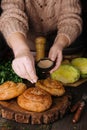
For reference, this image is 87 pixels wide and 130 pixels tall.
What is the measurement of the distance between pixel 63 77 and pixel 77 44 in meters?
0.46

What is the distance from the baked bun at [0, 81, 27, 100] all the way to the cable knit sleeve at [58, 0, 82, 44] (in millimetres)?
356

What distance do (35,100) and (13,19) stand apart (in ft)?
1.32

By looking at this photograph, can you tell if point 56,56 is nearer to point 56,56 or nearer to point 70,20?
point 56,56

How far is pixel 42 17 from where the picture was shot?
55.9 inches

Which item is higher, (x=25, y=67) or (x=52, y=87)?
(x=25, y=67)

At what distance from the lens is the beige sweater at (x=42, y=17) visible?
123cm

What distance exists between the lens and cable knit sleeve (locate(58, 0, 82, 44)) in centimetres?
129

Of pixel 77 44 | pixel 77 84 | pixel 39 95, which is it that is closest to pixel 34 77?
pixel 39 95

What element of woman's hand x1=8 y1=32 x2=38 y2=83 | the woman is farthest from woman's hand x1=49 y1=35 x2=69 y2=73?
woman's hand x1=8 y1=32 x2=38 y2=83

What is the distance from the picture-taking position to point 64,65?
125cm

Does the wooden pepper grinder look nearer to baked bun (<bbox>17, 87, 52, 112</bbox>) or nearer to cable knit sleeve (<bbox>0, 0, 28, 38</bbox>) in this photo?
cable knit sleeve (<bbox>0, 0, 28, 38</bbox>)

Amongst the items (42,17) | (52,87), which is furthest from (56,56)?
(42,17)

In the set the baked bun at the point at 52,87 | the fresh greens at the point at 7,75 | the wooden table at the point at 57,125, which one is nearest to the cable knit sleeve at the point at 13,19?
the fresh greens at the point at 7,75

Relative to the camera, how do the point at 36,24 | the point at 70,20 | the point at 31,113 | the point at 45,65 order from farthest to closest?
the point at 36,24, the point at 70,20, the point at 45,65, the point at 31,113
